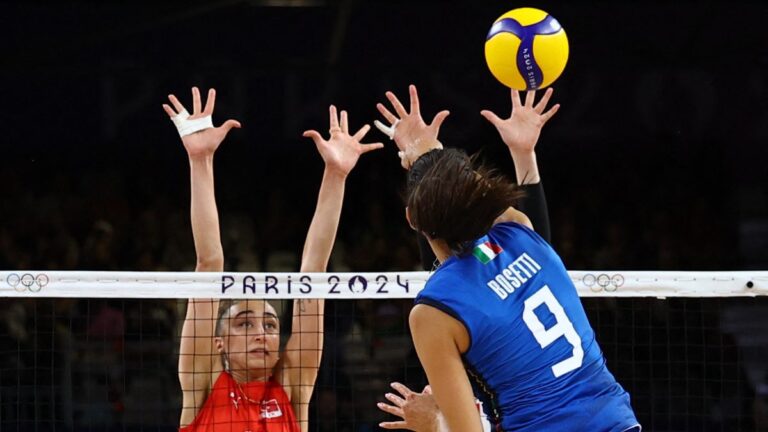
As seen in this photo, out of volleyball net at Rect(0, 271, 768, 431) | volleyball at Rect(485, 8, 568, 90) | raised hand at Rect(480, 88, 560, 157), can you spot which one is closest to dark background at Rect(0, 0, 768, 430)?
volleyball net at Rect(0, 271, 768, 431)

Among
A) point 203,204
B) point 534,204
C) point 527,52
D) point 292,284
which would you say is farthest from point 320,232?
point 534,204

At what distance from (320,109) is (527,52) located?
19.5 feet

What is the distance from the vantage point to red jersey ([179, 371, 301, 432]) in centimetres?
519

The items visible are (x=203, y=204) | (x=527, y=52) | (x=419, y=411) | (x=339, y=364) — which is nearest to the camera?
(x=419, y=411)

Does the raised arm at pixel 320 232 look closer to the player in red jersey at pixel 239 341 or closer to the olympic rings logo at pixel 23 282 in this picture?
the player in red jersey at pixel 239 341

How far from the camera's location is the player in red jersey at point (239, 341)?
17.1ft

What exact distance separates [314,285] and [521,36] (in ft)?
4.85

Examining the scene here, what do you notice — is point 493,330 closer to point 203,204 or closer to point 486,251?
point 486,251

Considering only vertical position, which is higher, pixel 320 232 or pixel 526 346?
pixel 320 232

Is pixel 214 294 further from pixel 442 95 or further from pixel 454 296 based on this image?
pixel 442 95

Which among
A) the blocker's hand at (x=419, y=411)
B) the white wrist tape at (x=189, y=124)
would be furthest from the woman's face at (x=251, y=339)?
the blocker's hand at (x=419, y=411)

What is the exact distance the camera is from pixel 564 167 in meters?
11.5

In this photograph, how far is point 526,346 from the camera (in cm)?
326

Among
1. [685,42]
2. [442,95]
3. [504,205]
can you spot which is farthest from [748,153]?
[504,205]
